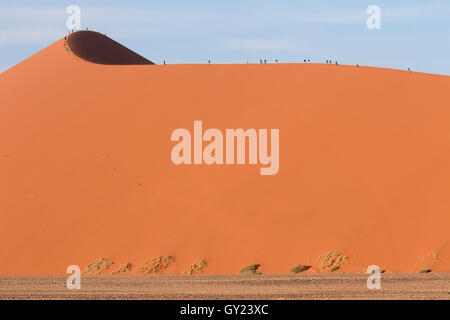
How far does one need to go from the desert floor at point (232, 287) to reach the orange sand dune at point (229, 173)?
8.14 feet

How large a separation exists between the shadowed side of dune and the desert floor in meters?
25.3

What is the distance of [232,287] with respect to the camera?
26188 mm

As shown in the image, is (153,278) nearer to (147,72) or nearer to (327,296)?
(327,296)

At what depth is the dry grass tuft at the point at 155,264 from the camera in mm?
32625

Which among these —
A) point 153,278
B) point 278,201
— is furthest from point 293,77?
point 153,278

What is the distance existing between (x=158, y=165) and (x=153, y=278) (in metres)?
9.91

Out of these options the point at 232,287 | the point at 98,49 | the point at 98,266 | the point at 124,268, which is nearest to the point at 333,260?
the point at 232,287

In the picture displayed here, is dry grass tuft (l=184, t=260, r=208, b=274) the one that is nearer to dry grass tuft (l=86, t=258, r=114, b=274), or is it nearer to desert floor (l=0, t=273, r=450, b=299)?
desert floor (l=0, t=273, r=450, b=299)

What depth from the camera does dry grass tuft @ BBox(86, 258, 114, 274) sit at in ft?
108

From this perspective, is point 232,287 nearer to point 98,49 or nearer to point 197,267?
point 197,267

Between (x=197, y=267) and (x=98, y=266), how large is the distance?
4.15 m

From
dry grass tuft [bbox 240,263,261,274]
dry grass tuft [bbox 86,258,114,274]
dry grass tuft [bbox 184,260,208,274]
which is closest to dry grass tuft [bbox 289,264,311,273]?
dry grass tuft [bbox 240,263,261,274]

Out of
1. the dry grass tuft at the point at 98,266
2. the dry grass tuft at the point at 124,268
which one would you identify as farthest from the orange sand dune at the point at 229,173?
the dry grass tuft at the point at 124,268
